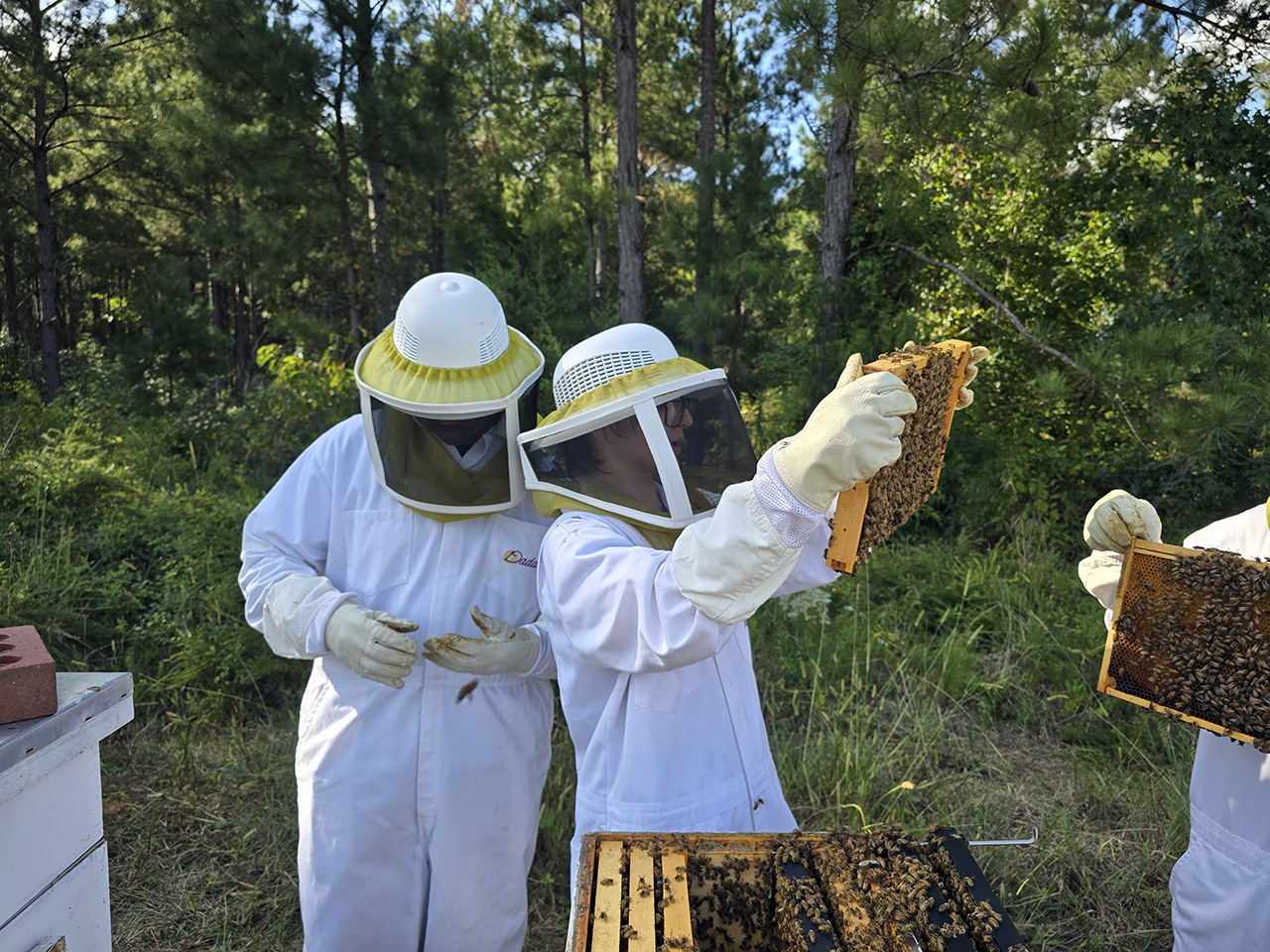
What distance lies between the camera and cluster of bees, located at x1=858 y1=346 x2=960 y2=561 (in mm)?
1813

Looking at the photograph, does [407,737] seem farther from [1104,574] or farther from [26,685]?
[1104,574]

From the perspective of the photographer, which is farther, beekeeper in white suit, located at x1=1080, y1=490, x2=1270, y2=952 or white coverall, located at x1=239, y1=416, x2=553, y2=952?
white coverall, located at x1=239, y1=416, x2=553, y2=952

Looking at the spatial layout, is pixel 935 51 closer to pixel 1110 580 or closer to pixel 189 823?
pixel 1110 580

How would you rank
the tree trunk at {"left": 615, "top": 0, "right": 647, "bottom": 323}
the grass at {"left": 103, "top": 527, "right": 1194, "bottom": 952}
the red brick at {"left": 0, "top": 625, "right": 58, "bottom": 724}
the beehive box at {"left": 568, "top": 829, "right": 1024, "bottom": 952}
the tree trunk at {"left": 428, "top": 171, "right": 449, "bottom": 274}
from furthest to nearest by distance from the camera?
the tree trunk at {"left": 428, "top": 171, "right": 449, "bottom": 274} < the tree trunk at {"left": 615, "top": 0, "right": 647, "bottom": 323} < the grass at {"left": 103, "top": 527, "right": 1194, "bottom": 952} < the beehive box at {"left": 568, "top": 829, "right": 1024, "bottom": 952} < the red brick at {"left": 0, "top": 625, "right": 58, "bottom": 724}

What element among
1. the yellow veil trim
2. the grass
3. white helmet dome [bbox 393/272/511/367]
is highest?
white helmet dome [bbox 393/272/511/367]

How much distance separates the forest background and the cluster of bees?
2.16 m

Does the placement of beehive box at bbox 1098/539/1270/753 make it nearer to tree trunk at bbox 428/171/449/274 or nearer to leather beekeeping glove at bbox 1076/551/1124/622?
leather beekeeping glove at bbox 1076/551/1124/622

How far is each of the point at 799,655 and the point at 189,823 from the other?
350 centimetres

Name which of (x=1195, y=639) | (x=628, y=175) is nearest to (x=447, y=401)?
(x=1195, y=639)

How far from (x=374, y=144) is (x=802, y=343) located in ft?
16.7

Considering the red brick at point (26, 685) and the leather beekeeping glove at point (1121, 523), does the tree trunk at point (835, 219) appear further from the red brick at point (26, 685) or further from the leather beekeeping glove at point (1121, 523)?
the red brick at point (26, 685)

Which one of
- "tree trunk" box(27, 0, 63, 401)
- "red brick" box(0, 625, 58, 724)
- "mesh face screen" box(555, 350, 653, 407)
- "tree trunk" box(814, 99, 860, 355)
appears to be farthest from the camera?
"tree trunk" box(27, 0, 63, 401)

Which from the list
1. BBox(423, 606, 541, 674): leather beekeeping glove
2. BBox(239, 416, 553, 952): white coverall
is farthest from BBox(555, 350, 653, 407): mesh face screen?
BBox(423, 606, 541, 674): leather beekeeping glove

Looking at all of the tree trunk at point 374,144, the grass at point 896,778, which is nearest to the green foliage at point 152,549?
the grass at point 896,778
